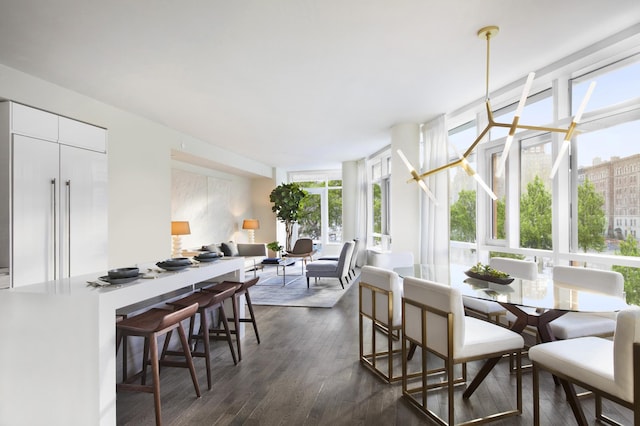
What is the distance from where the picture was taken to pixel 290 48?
10.5 ft

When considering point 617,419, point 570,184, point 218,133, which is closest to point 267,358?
point 617,419

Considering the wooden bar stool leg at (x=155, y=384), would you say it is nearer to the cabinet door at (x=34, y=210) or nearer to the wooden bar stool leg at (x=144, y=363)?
the wooden bar stool leg at (x=144, y=363)

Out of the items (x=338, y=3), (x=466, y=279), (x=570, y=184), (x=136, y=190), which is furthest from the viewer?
(x=136, y=190)

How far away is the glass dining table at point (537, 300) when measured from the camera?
2076 millimetres

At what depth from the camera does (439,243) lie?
532 cm

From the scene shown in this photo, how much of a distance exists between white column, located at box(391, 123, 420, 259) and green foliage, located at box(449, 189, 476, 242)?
1.79 feet

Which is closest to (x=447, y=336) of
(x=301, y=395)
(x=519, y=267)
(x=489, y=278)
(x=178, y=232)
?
(x=489, y=278)

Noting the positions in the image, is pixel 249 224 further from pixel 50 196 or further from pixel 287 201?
pixel 50 196

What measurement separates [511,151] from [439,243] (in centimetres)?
162

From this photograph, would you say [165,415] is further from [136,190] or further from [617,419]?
[136,190]

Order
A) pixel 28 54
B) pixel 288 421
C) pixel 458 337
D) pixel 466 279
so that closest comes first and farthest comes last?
pixel 458 337 < pixel 288 421 < pixel 466 279 < pixel 28 54

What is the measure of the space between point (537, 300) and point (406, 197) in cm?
362

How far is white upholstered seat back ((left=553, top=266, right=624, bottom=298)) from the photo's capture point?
2549 mm

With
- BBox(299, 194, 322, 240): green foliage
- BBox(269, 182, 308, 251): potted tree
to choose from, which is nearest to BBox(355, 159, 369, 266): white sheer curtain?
BBox(269, 182, 308, 251): potted tree
